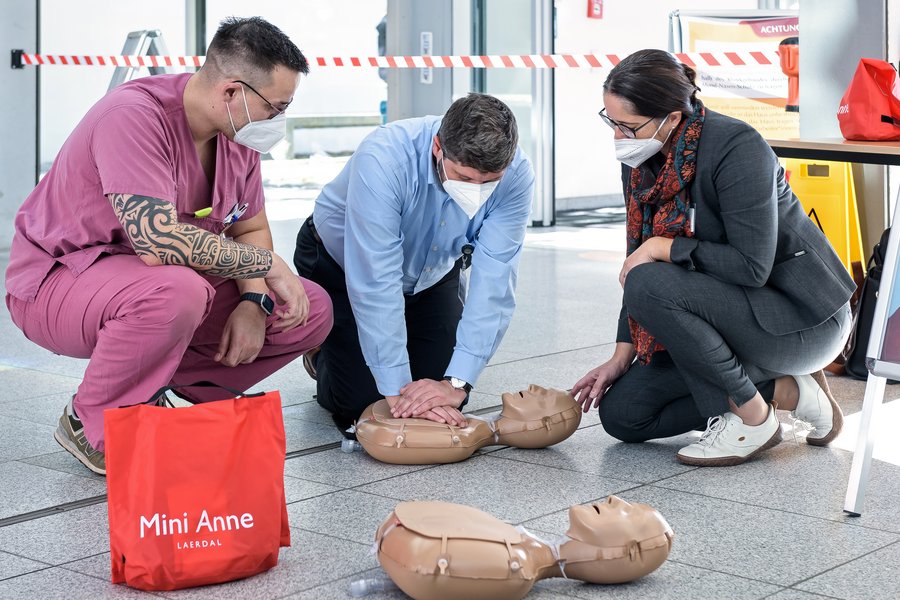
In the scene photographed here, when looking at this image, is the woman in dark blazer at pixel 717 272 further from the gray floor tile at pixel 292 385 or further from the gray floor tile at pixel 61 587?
the gray floor tile at pixel 61 587

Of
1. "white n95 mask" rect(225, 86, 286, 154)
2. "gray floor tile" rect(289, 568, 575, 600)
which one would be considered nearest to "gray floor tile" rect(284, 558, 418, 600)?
"gray floor tile" rect(289, 568, 575, 600)

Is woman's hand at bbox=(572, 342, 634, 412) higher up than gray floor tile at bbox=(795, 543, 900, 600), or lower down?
higher up

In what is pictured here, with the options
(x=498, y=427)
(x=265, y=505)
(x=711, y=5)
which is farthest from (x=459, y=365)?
(x=711, y=5)

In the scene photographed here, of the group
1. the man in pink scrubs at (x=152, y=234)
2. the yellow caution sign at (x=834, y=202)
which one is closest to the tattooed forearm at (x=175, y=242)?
the man in pink scrubs at (x=152, y=234)

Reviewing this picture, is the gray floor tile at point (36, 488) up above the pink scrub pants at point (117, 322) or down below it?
below

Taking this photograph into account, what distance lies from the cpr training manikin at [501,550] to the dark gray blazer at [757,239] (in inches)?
31.9

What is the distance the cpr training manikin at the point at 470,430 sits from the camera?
2.55m

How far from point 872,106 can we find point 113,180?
2243 mm

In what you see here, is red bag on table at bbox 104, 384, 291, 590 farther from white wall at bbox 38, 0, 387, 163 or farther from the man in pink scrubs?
white wall at bbox 38, 0, 387, 163

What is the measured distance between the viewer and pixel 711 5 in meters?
10.1

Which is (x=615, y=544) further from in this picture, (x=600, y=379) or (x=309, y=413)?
(x=309, y=413)

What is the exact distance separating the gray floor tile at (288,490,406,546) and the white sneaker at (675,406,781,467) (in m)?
0.72

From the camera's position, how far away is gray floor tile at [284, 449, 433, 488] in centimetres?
249

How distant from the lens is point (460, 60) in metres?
7.12
